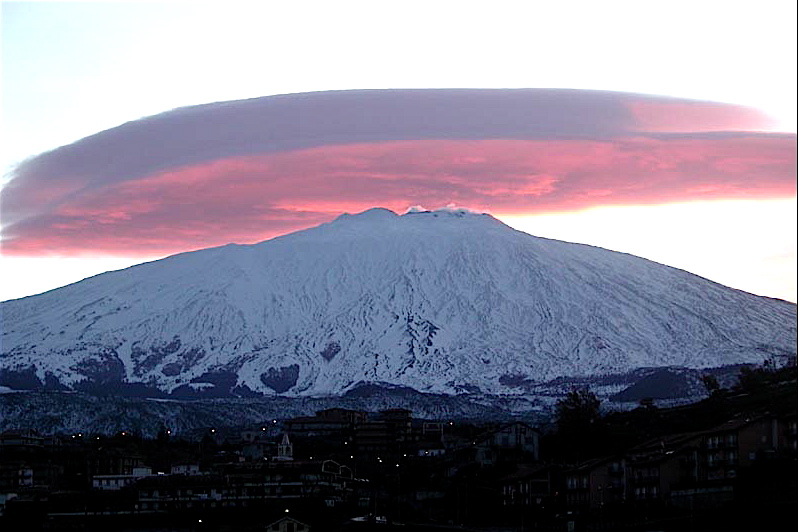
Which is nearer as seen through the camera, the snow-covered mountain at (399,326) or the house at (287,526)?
the house at (287,526)

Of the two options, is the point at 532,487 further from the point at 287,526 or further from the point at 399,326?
the point at 399,326

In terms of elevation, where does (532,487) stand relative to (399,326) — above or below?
below

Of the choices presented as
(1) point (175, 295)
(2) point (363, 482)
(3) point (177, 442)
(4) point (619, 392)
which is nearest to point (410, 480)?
(2) point (363, 482)

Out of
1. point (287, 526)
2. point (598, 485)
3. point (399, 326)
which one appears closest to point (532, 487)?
point (598, 485)

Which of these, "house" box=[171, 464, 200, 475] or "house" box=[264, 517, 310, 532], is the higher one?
"house" box=[171, 464, 200, 475]

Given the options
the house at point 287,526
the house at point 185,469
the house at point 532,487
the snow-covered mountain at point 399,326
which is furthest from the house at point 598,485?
the snow-covered mountain at point 399,326

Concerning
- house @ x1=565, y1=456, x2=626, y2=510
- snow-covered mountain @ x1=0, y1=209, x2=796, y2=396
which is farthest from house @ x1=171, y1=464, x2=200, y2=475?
snow-covered mountain @ x1=0, y1=209, x2=796, y2=396

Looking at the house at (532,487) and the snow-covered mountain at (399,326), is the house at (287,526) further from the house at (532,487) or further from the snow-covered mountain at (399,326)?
the snow-covered mountain at (399,326)

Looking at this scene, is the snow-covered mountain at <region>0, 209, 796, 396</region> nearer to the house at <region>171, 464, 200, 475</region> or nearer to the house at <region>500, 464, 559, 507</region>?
the house at <region>171, 464, 200, 475</region>

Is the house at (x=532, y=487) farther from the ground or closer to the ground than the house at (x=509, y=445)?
closer to the ground

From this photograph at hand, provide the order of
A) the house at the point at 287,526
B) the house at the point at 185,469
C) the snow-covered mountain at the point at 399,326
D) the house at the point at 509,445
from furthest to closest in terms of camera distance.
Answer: the snow-covered mountain at the point at 399,326
the house at the point at 509,445
the house at the point at 185,469
the house at the point at 287,526
